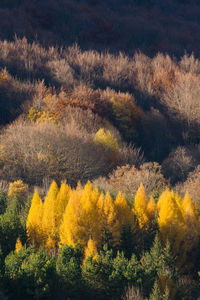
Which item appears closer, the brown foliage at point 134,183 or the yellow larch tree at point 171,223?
the yellow larch tree at point 171,223

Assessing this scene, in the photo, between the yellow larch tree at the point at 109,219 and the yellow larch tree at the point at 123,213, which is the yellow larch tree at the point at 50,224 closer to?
the yellow larch tree at the point at 109,219

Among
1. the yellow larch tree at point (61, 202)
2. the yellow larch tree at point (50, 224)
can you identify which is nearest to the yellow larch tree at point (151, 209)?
the yellow larch tree at point (61, 202)

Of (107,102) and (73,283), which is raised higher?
(73,283)

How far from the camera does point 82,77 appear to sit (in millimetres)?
67062

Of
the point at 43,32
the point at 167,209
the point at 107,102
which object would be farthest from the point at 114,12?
the point at 167,209

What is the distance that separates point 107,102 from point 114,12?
42.1 meters

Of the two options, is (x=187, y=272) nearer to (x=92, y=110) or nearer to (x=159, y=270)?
(x=159, y=270)

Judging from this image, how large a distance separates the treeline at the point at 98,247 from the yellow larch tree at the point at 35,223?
0.05 meters

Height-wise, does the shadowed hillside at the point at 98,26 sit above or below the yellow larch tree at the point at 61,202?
below

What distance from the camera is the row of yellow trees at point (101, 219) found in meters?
25.2

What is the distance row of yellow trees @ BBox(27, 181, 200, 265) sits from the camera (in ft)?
82.7

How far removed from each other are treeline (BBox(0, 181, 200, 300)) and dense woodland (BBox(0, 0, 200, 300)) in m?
0.06

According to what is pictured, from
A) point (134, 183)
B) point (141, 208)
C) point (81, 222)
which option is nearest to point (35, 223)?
point (81, 222)

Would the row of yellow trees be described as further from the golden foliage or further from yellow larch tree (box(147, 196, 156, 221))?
the golden foliage
